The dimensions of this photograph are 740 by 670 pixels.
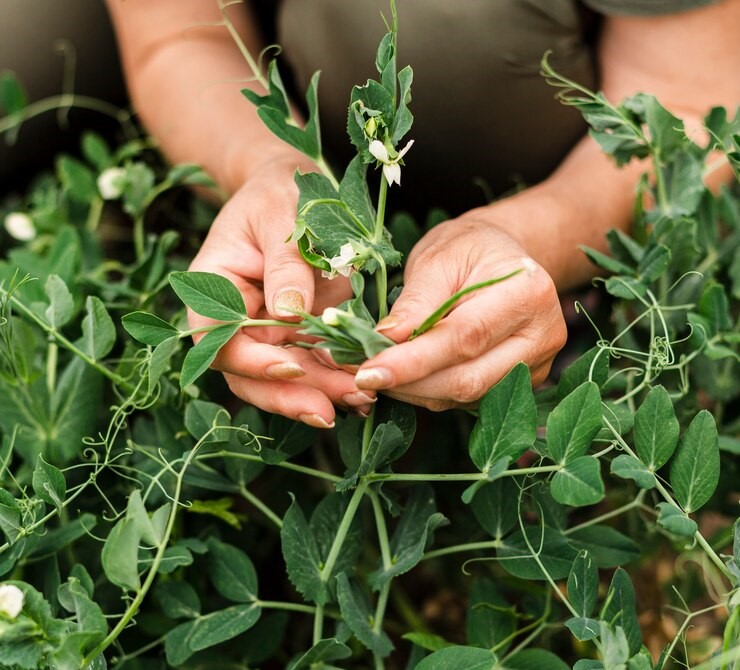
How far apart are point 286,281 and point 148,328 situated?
0.10 metres

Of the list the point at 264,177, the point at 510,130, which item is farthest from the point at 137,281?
the point at 510,130

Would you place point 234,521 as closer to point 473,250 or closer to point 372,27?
point 473,250

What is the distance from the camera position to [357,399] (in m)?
0.53

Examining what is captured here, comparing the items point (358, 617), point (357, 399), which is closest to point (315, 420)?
point (357, 399)

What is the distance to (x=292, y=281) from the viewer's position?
528 mm

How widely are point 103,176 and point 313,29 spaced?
28cm

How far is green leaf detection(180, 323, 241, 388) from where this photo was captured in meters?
0.51

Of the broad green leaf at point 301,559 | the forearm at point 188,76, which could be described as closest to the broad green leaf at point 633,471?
the broad green leaf at point 301,559

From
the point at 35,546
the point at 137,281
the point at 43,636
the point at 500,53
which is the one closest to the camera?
the point at 43,636

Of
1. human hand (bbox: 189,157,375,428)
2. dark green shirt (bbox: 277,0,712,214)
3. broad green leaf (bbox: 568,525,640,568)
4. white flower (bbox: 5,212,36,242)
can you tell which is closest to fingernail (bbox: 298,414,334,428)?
human hand (bbox: 189,157,375,428)

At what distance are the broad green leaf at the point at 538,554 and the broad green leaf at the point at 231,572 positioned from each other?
0.60 ft

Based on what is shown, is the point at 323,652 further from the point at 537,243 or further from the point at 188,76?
the point at 188,76

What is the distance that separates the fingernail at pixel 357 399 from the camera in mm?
527

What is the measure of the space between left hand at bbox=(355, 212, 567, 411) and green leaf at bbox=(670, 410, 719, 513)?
11 centimetres
